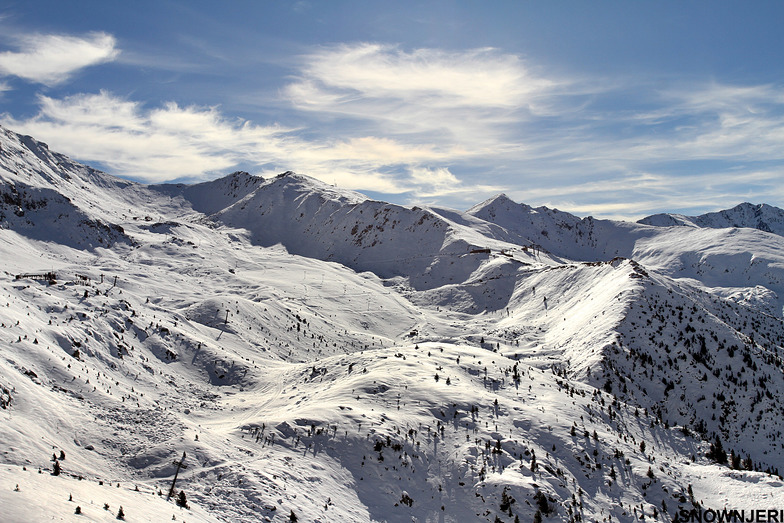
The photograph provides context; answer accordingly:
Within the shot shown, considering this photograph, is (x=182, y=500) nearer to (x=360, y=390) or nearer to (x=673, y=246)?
(x=360, y=390)

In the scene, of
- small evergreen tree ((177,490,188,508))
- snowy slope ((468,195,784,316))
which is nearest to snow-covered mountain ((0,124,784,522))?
small evergreen tree ((177,490,188,508))

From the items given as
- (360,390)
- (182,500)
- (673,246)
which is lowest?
(182,500)

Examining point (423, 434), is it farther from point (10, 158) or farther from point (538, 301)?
point (10, 158)

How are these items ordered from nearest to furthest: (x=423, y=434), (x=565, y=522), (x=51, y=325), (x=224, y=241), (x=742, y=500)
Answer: (x=565, y=522)
(x=742, y=500)
(x=423, y=434)
(x=51, y=325)
(x=224, y=241)

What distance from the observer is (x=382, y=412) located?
28.3 metres

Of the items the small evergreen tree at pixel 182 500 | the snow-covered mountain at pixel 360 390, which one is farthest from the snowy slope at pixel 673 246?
the small evergreen tree at pixel 182 500

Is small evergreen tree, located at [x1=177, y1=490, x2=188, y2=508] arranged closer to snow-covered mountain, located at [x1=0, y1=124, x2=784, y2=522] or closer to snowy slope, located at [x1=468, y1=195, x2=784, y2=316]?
snow-covered mountain, located at [x1=0, y1=124, x2=784, y2=522]

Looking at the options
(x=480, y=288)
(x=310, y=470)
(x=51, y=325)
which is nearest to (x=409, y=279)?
(x=480, y=288)

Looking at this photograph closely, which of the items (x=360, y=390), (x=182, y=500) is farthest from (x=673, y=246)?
(x=182, y=500)

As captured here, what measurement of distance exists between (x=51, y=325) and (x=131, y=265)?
5098cm

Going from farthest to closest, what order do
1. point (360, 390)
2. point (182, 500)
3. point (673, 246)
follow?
point (673, 246) < point (360, 390) < point (182, 500)

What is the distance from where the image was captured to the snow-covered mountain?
68.7 feet

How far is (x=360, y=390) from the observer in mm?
31156

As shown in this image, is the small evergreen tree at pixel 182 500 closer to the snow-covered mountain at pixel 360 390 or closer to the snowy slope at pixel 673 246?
the snow-covered mountain at pixel 360 390
